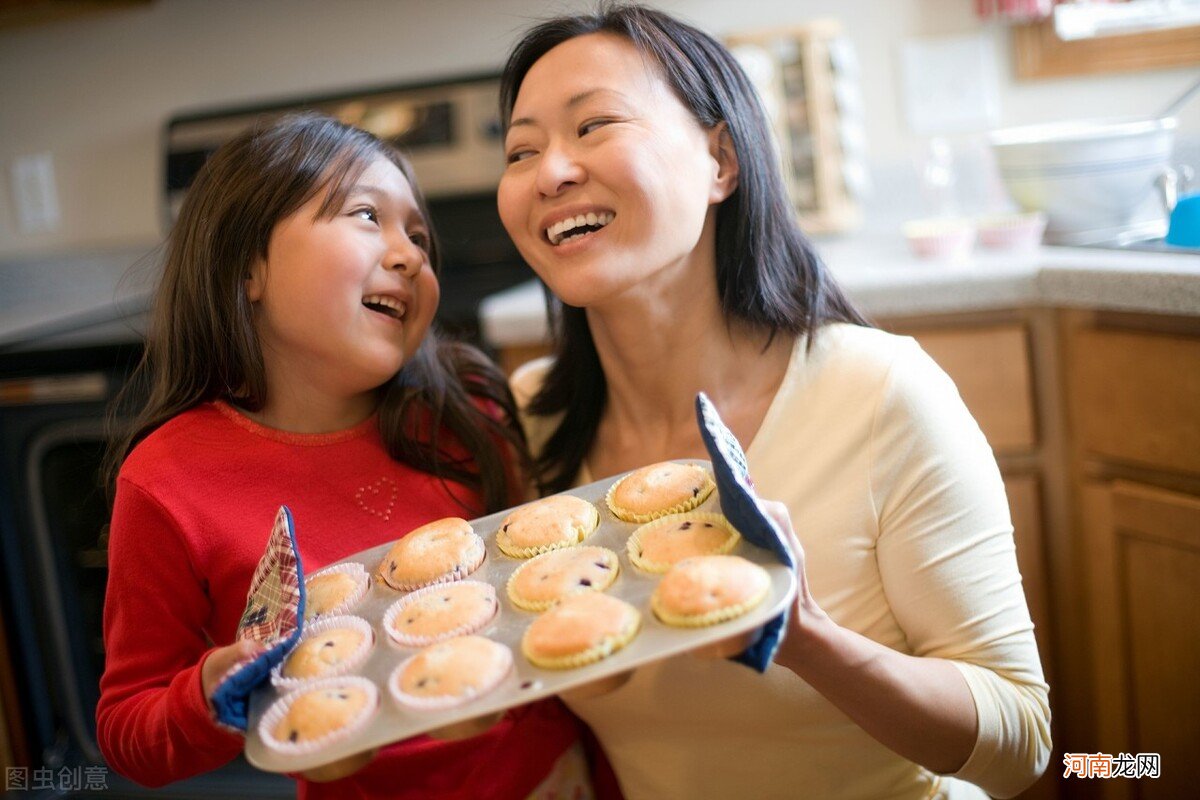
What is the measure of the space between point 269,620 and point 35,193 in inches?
100

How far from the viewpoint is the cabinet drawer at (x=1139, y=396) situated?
4.75ft

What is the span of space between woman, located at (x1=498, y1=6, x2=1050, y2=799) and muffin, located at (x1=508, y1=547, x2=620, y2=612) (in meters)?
0.21

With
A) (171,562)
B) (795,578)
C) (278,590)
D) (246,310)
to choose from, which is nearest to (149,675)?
(171,562)

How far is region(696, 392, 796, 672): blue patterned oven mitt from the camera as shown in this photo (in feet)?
2.55

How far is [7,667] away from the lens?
2186 millimetres

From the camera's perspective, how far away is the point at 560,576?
0.93 m

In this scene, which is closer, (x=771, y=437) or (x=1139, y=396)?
(x=771, y=437)

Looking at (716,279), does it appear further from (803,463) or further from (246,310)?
(246,310)

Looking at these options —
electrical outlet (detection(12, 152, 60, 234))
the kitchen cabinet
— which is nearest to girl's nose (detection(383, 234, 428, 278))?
the kitchen cabinet

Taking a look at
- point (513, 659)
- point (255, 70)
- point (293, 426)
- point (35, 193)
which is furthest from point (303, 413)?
point (35, 193)

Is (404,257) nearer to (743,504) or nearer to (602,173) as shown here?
(602,173)

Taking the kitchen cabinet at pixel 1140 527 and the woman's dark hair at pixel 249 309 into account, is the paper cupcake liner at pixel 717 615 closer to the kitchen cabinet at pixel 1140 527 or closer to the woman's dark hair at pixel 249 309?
the woman's dark hair at pixel 249 309

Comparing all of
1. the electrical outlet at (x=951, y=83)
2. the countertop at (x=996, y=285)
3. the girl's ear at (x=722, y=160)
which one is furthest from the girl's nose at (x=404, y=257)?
the electrical outlet at (x=951, y=83)

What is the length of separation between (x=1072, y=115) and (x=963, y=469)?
146 centimetres
